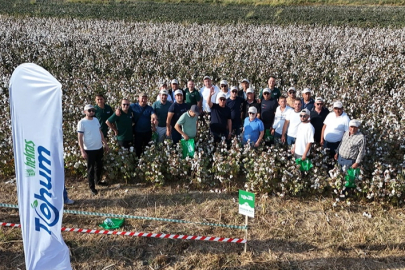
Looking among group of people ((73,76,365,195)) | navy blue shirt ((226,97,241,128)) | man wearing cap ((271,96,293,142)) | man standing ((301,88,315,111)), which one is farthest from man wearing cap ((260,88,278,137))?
man standing ((301,88,315,111))

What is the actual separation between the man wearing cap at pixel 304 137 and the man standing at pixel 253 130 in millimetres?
661

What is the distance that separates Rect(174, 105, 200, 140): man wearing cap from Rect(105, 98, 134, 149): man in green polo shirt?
34.2 inches

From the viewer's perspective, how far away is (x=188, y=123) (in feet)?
21.4

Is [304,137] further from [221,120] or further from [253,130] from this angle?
[221,120]

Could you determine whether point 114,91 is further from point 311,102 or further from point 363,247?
point 363,247

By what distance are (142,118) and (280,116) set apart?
2.57m

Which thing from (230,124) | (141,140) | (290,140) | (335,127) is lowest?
(141,140)

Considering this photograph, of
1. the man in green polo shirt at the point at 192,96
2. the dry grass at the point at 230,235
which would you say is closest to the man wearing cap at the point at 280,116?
the dry grass at the point at 230,235

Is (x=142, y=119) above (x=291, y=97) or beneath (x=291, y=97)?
beneath

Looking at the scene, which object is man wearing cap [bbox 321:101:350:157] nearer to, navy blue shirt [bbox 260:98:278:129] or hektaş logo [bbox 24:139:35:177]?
navy blue shirt [bbox 260:98:278:129]

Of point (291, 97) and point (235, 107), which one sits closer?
point (235, 107)

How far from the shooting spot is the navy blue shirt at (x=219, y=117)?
6727 millimetres

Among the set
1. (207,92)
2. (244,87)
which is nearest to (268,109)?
(244,87)

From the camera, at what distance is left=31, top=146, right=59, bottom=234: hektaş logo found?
11.7 feet
